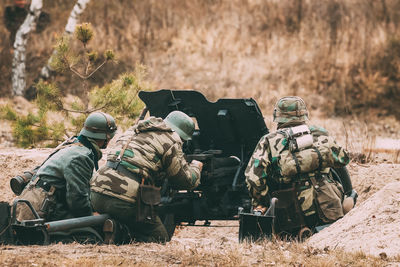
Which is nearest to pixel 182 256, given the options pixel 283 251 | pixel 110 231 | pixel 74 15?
pixel 283 251

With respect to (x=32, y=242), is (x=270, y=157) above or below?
above

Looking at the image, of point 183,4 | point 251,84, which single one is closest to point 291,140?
point 251,84

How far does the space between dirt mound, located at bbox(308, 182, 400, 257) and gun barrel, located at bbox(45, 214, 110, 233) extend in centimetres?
198

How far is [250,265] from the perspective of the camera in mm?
4684

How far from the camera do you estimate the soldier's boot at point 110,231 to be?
5.99 meters

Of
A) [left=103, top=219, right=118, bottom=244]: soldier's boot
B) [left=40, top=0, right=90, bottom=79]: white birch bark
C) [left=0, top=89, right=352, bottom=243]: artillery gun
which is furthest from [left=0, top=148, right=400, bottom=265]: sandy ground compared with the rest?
[left=40, top=0, right=90, bottom=79]: white birch bark

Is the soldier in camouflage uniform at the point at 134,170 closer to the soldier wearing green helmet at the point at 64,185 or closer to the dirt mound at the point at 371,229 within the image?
the soldier wearing green helmet at the point at 64,185

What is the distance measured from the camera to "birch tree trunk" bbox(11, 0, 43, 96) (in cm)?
1797

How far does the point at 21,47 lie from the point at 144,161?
13334mm

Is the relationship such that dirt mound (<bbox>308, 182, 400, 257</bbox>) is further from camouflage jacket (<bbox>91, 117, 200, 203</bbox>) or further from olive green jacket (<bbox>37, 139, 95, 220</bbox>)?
olive green jacket (<bbox>37, 139, 95, 220</bbox>)

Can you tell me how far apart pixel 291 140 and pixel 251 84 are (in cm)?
1408

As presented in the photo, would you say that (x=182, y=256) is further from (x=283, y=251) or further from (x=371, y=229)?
(x=371, y=229)

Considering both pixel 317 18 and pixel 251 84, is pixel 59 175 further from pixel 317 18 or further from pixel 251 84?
pixel 317 18

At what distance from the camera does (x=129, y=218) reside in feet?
20.2
